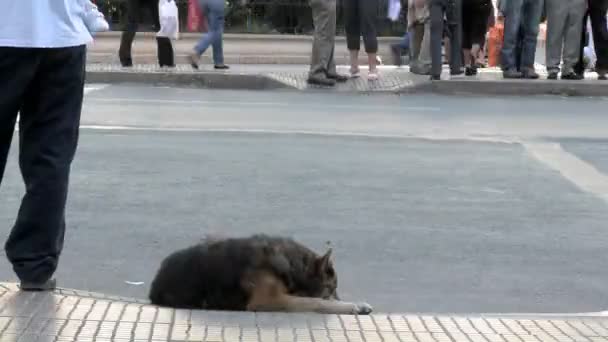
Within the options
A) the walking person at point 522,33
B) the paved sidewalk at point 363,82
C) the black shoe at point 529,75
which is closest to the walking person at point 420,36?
the paved sidewalk at point 363,82

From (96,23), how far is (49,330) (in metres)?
1.31

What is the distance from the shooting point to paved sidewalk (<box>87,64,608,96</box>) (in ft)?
49.0

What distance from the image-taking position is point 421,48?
52.7 feet

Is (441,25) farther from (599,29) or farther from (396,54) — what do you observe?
(396,54)

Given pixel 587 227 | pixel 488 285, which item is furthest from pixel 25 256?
pixel 587 227

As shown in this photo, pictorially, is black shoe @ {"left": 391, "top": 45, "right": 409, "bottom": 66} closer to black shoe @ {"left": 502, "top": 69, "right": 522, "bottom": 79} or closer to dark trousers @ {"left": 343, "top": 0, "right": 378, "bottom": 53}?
black shoe @ {"left": 502, "top": 69, "right": 522, "bottom": 79}

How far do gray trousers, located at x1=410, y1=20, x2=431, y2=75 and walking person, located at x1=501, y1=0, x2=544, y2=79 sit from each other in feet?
3.67

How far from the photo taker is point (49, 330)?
3.92 m

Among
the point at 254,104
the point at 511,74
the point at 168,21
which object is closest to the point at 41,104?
the point at 254,104

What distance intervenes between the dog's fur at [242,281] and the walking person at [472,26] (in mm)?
11320

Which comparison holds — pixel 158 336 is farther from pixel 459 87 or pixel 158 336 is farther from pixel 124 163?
pixel 459 87

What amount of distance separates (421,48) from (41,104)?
1226 cm

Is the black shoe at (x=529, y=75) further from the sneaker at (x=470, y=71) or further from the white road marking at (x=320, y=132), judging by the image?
the white road marking at (x=320, y=132)

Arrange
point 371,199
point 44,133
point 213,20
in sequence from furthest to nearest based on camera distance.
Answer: point 213,20 → point 371,199 → point 44,133
